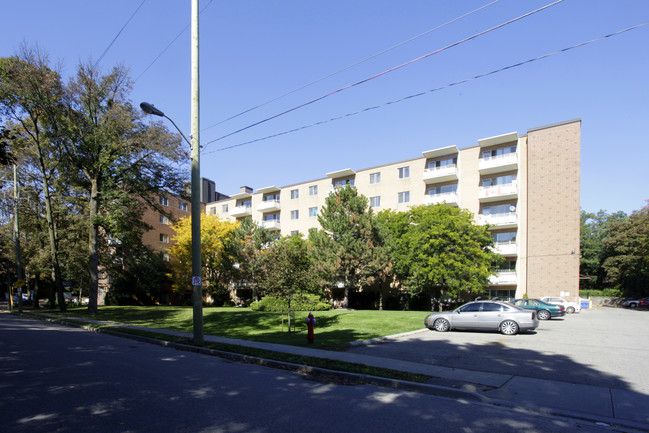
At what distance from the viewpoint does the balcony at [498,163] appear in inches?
1390

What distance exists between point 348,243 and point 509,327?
17911 millimetres

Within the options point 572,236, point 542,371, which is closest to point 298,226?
point 572,236

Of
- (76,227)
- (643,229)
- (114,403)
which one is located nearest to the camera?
(114,403)

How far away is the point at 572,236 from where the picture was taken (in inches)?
1319

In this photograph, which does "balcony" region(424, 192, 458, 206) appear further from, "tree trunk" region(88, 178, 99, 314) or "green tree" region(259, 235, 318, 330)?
"tree trunk" region(88, 178, 99, 314)

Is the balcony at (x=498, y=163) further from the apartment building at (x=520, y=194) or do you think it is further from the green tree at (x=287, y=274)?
the green tree at (x=287, y=274)

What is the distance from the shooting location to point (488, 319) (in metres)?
15.0

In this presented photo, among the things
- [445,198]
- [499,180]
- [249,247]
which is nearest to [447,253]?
[445,198]

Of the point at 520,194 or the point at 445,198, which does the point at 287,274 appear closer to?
the point at 445,198

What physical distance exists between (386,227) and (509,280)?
12.8m

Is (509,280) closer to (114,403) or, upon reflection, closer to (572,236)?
(572,236)

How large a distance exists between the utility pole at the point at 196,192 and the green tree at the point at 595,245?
66.6m

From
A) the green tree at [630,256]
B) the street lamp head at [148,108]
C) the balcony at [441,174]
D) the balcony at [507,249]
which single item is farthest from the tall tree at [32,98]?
the green tree at [630,256]

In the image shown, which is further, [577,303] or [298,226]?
[298,226]
